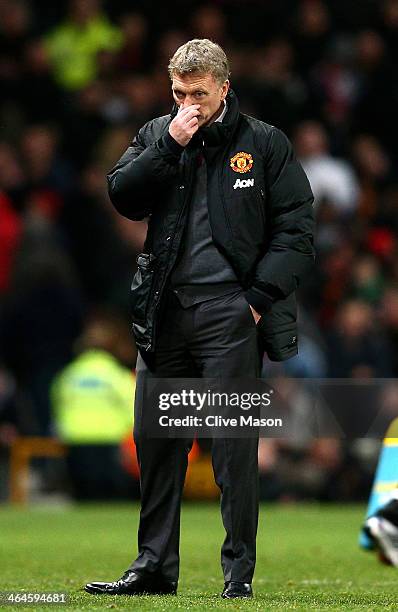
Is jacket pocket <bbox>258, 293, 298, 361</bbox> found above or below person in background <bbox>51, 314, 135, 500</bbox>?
above

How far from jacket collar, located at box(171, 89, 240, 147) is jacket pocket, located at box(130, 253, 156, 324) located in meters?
0.50

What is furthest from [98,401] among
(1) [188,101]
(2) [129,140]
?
(1) [188,101]

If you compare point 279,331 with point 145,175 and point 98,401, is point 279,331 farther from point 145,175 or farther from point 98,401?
point 98,401

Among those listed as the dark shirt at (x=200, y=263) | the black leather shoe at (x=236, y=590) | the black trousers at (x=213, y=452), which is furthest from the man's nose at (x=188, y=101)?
the black leather shoe at (x=236, y=590)

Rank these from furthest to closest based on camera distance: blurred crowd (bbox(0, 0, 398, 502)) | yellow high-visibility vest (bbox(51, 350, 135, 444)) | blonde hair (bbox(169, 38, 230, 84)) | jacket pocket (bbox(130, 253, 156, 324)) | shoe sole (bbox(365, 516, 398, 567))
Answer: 1. blurred crowd (bbox(0, 0, 398, 502))
2. yellow high-visibility vest (bbox(51, 350, 135, 444))
3. shoe sole (bbox(365, 516, 398, 567))
4. jacket pocket (bbox(130, 253, 156, 324))
5. blonde hair (bbox(169, 38, 230, 84))

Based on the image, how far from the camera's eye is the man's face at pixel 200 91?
591 centimetres

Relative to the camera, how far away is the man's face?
5.91m

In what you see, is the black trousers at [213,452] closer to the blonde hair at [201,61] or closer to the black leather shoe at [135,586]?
the black leather shoe at [135,586]

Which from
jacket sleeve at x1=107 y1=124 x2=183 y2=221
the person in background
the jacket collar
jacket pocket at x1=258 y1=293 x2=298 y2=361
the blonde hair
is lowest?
the person in background

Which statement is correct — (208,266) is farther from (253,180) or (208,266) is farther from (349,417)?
(349,417)

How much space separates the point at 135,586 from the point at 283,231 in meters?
1.53

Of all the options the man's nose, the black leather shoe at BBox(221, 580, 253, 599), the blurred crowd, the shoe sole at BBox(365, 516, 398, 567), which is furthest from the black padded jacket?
the blurred crowd

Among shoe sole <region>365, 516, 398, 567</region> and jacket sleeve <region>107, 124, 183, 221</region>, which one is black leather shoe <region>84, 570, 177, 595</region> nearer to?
jacket sleeve <region>107, 124, 183, 221</region>

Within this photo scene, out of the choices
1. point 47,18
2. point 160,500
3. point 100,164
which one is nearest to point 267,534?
point 160,500
